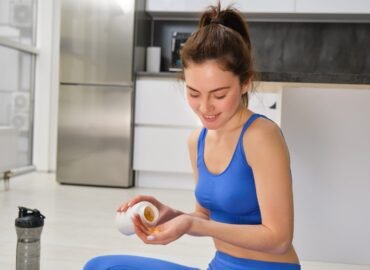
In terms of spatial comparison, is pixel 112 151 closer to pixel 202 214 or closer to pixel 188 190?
pixel 188 190

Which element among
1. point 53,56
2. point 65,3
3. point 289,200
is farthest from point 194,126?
point 289,200

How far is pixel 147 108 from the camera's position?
3.91 metres

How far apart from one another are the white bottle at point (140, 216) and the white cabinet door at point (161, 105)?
282cm

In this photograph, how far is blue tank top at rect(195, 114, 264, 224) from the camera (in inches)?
41.1

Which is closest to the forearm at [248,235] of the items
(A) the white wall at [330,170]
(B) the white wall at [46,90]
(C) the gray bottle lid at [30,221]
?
(C) the gray bottle lid at [30,221]

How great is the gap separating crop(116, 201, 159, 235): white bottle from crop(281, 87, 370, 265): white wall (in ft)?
3.45

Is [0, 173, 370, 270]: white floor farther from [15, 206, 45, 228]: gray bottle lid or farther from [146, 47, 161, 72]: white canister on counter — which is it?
[146, 47, 161, 72]: white canister on counter

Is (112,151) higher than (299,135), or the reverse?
(299,135)

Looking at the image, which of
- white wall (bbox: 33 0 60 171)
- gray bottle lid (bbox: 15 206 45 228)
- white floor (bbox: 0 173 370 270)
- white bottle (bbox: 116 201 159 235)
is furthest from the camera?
white wall (bbox: 33 0 60 171)

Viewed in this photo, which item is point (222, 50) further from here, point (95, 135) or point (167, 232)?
point (95, 135)

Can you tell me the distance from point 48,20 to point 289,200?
4.18m

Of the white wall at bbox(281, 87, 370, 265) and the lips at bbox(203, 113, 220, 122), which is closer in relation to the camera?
the lips at bbox(203, 113, 220, 122)

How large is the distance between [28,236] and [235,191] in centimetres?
76

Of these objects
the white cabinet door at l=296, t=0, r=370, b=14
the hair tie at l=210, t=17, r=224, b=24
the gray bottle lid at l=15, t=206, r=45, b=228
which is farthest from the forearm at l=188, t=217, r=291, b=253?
the white cabinet door at l=296, t=0, r=370, b=14
